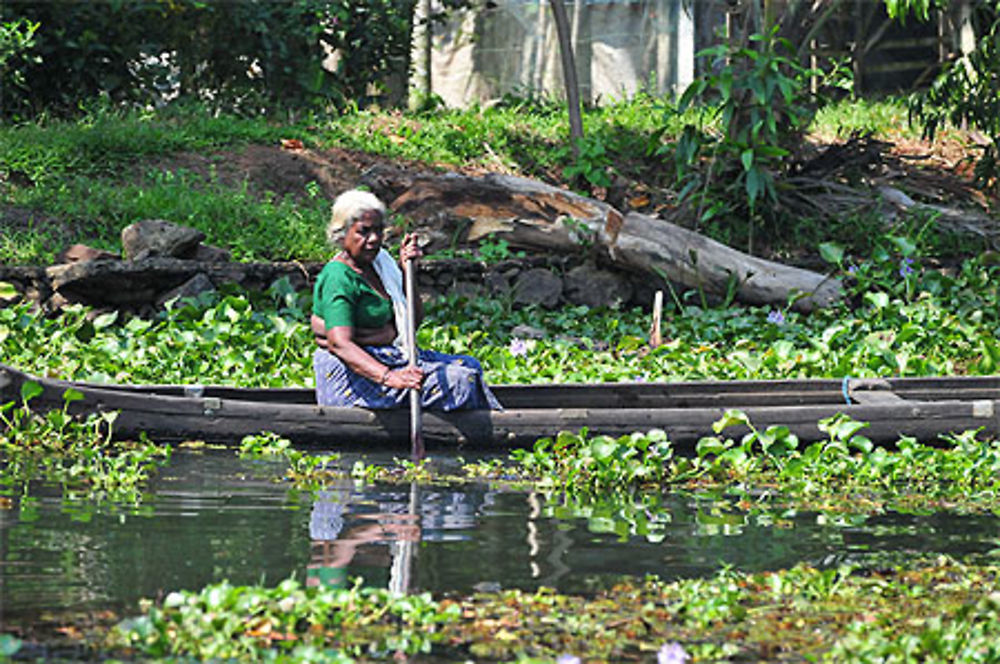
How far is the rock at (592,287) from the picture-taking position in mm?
10758

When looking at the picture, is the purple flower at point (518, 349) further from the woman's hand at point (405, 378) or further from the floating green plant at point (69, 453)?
the floating green plant at point (69, 453)

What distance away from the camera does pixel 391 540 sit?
15.3ft

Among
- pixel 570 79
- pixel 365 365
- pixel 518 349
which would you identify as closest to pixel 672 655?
pixel 365 365

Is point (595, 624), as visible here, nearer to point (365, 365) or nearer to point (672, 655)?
point (672, 655)

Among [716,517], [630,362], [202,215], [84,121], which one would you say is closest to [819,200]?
[630,362]

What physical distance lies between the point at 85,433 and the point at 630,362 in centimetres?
338

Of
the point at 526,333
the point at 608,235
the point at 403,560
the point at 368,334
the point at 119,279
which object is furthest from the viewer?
the point at 608,235

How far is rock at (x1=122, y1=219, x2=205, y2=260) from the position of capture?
961cm

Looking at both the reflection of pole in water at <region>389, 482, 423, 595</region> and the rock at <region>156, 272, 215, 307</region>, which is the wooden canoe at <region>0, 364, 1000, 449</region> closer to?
the reflection of pole in water at <region>389, 482, 423, 595</region>

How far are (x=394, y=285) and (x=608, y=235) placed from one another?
3.99 metres

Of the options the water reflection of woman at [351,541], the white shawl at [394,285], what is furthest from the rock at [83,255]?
the water reflection of woman at [351,541]

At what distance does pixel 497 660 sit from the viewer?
331 centimetres

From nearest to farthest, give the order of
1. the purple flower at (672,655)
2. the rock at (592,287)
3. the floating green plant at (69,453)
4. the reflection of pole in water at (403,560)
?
1. the purple flower at (672,655)
2. the reflection of pole in water at (403,560)
3. the floating green plant at (69,453)
4. the rock at (592,287)

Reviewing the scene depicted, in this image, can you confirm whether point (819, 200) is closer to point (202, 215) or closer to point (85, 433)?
point (202, 215)
